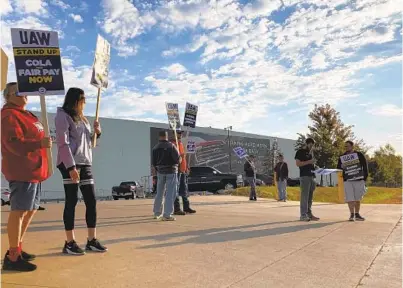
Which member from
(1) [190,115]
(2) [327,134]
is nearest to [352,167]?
(1) [190,115]

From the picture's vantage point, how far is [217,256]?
504 cm

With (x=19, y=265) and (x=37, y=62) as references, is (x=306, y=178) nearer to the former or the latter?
(x=37, y=62)

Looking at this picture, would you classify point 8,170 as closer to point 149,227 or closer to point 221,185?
point 149,227

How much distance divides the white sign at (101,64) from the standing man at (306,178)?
15.8 feet

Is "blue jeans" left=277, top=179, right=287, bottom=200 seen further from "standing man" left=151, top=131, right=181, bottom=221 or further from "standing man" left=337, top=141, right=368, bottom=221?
"standing man" left=151, top=131, right=181, bottom=221

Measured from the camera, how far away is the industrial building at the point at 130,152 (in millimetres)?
38188

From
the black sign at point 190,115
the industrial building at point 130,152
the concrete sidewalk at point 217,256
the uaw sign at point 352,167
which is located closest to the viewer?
the concrete sidewalk at point 217,256

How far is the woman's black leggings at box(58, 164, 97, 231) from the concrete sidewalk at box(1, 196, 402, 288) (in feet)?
1.40

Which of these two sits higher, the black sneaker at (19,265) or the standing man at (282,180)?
the standing man at (282,180)

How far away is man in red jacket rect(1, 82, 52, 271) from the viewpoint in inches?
163

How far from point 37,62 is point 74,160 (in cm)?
122

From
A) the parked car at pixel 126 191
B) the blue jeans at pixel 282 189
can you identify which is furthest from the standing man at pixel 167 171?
the parked car at pixel 126 191

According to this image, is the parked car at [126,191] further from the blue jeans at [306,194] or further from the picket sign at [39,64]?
the picket sign at [39,64]

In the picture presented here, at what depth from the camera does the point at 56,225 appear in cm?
756
